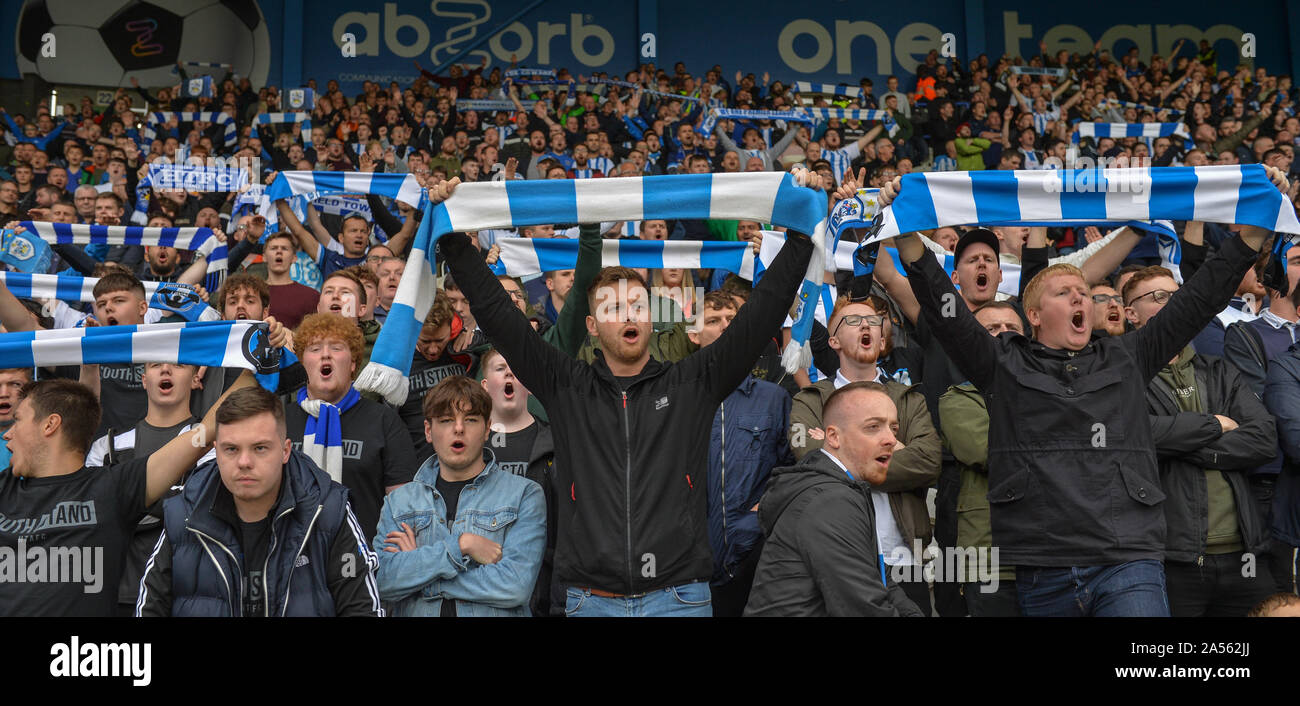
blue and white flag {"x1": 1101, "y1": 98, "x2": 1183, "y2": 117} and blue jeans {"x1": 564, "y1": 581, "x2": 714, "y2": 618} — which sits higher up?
blue and white flag {"x1": 1101, "y1": 98, "x2": 1183, "y2": 117}

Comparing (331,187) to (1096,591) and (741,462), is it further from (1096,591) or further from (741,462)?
(1096,591)

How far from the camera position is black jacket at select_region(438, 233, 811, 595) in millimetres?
3598

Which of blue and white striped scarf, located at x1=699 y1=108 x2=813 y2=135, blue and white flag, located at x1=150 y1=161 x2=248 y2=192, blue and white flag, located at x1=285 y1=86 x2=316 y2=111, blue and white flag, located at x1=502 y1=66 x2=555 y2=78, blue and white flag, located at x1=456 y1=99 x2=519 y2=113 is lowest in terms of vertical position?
blue and white flag, located at x1=150 y1=161 x2=248 y2=192

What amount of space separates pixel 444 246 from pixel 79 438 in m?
1.49

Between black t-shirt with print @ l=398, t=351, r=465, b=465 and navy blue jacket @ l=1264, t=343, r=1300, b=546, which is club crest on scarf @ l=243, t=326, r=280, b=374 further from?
navy blue jacket @ l=1264, t=343, r=1300, b=546

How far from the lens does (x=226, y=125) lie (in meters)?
15.5

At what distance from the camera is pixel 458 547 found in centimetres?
402

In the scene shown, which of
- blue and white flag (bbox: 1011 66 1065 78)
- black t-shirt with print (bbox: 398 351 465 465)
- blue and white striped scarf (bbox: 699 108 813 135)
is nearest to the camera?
black t-shirt with print (bbox: 398 351 465 465)

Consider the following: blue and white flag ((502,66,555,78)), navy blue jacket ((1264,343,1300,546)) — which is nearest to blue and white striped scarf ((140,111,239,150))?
blue and white flag ((502,66,555,78))

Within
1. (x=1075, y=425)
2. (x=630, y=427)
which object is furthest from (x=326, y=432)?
(x=1075, y=425)

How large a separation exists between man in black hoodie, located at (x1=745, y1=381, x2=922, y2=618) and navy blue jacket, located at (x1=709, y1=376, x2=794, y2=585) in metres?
0.93

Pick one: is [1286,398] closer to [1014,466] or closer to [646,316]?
[1014,466]

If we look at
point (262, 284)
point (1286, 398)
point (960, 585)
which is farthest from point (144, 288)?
point (1286, 398)

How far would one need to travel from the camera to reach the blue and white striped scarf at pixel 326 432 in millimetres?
4574
